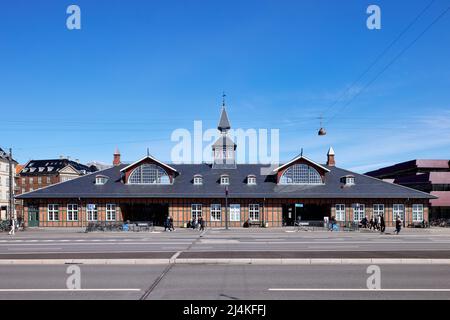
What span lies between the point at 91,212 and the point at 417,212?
118 feet

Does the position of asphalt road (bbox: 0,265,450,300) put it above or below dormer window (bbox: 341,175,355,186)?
below

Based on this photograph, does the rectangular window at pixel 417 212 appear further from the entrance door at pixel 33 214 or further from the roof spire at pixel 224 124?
the entrance door at pixel 33 214

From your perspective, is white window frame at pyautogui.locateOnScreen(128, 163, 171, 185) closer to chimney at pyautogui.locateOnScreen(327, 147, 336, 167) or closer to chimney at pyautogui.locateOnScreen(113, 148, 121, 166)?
chimney at pyautogui.locateOnScreen(113, 148, 121, 166)

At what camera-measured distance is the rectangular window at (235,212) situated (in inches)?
1779

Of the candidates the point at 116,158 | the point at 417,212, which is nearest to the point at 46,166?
the point at 116,158

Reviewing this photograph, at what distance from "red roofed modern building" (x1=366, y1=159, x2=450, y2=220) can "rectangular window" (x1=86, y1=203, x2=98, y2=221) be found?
4206 cm

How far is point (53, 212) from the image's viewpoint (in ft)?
147

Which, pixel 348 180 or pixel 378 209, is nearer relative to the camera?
pixel 378 209

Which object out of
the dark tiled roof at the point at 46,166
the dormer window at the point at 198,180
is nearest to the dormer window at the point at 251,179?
the dormer window at the point at 198,180

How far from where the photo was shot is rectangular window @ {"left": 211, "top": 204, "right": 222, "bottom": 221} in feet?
148

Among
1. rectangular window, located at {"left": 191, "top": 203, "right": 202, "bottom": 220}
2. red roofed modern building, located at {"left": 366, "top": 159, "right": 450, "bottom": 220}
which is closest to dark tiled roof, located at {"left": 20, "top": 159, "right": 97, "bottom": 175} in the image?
rectangular window, located at {"left": 191, "top": 203, "right": 202, "bottom": 220}

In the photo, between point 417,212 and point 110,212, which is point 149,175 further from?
point 417,212
